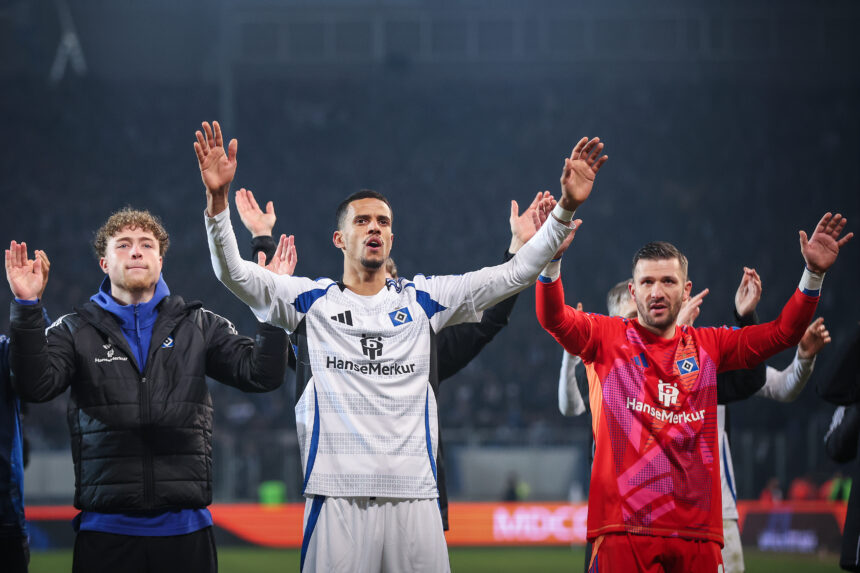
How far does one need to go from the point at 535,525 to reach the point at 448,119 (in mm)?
16088

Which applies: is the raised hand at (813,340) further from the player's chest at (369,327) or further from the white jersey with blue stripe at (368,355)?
the player's chest at (369,327)

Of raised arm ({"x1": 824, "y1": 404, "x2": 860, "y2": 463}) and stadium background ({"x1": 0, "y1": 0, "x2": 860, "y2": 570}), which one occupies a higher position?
stadium background ({"x1": 0, "y1": 0, "x2": 860, "y2": 570})

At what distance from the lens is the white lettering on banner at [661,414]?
459 centimetres

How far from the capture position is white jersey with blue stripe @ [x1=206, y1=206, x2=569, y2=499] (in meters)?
4.34

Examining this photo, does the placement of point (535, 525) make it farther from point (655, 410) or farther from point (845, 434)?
point (655, 410)

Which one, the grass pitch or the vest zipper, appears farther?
the grass pitch

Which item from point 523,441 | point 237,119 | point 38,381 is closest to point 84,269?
point 237,119

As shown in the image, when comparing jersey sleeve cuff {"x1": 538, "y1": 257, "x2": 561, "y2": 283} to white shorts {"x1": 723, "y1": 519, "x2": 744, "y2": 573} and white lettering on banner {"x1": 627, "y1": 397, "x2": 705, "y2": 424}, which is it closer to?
white lettering on banner {"x1": 627, "y1": 397, "x2": 705, "y2": 424}

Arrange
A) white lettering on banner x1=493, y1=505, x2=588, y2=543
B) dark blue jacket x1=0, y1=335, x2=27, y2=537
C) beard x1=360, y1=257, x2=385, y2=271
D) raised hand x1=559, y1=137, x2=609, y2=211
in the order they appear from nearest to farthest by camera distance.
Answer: raised hand x1=559, y1=137, x2=609, y2=211, dark blue jacket x1=0, y1=335, x2=27, y2=537, beard x1=360, y1=257, x2=385, y2=271, white lettering on banner x1=493, y1=505, x2=588, y2=543

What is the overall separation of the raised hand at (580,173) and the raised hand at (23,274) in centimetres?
249

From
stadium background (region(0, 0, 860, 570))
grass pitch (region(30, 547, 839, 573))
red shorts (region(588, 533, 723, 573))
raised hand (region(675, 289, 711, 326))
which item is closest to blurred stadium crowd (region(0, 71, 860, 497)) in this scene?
stadium background (region(0, 0, 860, 570))

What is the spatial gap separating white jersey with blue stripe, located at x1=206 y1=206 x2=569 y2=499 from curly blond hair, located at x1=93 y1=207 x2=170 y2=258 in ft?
2.12

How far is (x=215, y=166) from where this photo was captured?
4449 millimetres

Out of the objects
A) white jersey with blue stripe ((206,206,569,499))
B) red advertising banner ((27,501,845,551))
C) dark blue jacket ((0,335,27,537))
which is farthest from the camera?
red advertising banner ((27,501,845,551))
